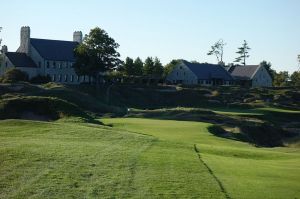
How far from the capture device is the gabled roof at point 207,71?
A: 126 m

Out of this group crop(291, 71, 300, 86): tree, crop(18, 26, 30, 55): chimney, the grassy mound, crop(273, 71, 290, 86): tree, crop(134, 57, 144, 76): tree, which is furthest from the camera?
crop(291, 71, 300, 86): tree

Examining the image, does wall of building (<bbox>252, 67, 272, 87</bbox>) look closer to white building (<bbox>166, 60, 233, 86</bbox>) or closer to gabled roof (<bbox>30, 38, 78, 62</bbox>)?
white building (<bbox>166, 60, 233, 86</bbox>)

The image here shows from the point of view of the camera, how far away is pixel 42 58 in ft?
321

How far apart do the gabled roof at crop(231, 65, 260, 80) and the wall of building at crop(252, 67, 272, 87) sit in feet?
3.44

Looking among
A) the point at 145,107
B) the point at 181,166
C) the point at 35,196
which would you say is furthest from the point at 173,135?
the point at 145,107

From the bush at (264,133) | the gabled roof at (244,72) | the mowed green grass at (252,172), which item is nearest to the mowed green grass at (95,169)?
the mowed green grass at (252,172)

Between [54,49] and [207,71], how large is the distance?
41780 mm

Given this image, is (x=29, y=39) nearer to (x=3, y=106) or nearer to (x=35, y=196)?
(x=3, y=106)

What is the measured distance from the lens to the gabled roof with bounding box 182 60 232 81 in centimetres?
12626

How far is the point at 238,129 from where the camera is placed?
4925 centimetres

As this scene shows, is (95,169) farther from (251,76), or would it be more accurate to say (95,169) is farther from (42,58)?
(251,76)

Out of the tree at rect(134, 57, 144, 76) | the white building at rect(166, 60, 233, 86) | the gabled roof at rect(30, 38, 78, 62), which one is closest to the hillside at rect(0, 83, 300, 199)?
the gabled roof at rect(30, 38, 78, 62)

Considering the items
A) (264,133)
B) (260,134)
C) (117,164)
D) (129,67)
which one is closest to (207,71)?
(129,67)

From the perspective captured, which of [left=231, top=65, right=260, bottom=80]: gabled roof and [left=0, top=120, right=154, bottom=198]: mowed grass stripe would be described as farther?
[left=231, top=65, right=260, bottom=80]: gabled roof
